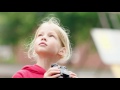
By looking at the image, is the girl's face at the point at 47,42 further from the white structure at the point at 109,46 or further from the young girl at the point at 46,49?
the white structure at the point at 109,46

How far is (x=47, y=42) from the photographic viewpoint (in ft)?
4.64

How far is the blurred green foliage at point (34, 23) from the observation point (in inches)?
397

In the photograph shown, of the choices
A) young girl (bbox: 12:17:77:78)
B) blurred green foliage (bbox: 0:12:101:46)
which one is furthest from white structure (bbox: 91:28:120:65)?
young girl (bbox: 12:17:77:78)

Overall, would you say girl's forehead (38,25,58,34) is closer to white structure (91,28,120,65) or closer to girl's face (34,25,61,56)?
girl's face (34,25,61,56)

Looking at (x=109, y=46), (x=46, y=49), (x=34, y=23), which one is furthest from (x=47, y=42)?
(x=34, y=23)

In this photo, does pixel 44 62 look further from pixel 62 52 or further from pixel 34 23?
pixel 34 23

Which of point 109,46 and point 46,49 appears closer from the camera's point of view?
point 46,49

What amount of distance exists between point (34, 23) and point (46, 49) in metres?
8.63

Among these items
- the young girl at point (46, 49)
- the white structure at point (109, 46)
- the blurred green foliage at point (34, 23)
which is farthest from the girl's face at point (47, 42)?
the blurred green foliage at point (34, 23)

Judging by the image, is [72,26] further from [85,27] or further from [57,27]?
[57,27]

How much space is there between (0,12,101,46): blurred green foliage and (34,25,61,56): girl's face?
8324mm

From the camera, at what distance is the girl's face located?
1.40m
